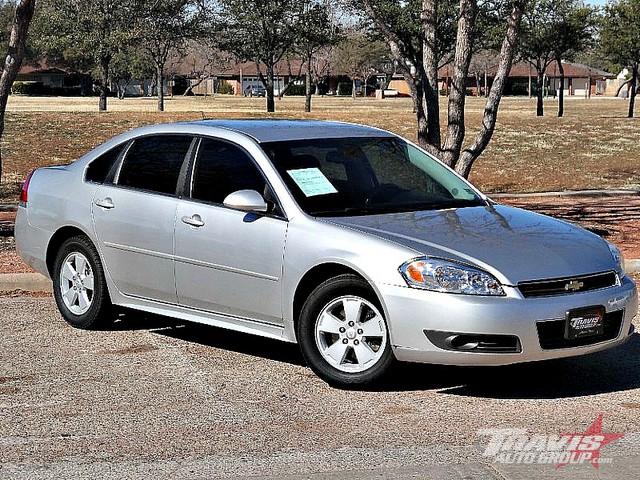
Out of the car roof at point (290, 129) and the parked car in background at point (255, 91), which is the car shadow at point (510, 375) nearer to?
the car roof at point (290, 129)

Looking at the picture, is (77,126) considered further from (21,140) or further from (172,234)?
(172,234)

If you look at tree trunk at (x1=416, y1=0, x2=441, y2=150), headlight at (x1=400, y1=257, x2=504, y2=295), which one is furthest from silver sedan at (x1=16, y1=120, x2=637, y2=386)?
tree trunk at (x1=416, y1=0, x2=441, y2=150)

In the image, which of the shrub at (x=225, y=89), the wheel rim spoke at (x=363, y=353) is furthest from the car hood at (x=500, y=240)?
the shrub at (x=225, y=89)

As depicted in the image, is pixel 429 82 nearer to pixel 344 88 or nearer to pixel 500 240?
pixel 500 240

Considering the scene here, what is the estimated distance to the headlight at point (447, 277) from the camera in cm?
625

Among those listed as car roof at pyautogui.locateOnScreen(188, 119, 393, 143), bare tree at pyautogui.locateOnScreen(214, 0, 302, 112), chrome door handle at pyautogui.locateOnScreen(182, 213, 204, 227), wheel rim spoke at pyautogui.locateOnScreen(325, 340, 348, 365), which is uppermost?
bare tree at pyautogui.locateOnScreen(214, 0, 302, 112)

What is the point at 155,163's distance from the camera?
8.04 metres

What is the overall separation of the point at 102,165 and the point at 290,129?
1501 millimetres

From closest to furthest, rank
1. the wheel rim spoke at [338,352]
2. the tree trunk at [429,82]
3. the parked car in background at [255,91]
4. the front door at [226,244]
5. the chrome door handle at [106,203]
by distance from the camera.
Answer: the wheel rim spoke at [338,352], the front door at [226,244], the chrome door handle at [106,203], the tree trunk at [429,82], the parked car in background at [255,91]

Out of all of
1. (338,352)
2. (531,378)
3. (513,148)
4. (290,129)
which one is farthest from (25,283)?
(513,148)

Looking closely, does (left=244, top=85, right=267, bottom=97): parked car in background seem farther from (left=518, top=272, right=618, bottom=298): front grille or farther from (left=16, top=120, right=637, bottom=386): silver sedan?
(left=518, top=272, right=618, bottom=298): front grille

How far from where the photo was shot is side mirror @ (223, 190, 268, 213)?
7.06 meters

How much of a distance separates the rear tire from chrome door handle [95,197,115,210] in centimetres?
31

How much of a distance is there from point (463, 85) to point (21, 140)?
1903 cm
